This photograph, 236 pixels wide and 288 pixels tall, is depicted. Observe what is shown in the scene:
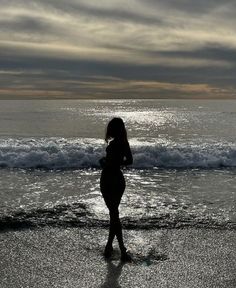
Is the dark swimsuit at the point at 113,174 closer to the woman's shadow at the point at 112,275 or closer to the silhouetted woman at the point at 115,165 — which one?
the silhouetted woman at the point at 115,165

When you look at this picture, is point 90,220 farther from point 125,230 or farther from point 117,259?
point 117,259

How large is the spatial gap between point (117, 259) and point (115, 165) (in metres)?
1.40

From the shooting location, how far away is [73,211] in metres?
8.61

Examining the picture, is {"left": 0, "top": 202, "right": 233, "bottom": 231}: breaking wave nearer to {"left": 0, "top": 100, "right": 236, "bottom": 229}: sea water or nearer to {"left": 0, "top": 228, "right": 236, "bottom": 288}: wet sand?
{"left": 0, "top": 100, "right": 236, "bottom": 229}: sea water

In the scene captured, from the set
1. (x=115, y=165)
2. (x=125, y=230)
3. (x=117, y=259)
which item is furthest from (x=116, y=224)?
(x=125, y=230)

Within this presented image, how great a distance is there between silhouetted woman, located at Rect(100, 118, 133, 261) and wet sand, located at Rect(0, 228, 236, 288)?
0.44 meters

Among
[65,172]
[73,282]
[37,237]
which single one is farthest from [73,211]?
[65,172]

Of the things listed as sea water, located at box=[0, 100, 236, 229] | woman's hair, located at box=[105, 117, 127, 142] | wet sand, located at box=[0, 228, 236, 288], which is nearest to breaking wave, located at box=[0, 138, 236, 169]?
sea water, located at box=[0, 100, 236, 229]

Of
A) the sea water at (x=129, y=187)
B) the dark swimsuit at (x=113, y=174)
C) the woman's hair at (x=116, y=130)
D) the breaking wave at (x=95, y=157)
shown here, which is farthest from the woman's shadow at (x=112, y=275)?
the breaking wave at (x=95, y=157)

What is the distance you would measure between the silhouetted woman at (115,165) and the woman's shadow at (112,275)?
0.69ft

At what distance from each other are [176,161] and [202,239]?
10.9m

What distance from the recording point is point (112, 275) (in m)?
5.32

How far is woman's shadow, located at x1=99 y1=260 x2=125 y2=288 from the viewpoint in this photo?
501 centimetres

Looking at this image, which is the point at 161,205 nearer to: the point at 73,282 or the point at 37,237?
the point at 37,237
